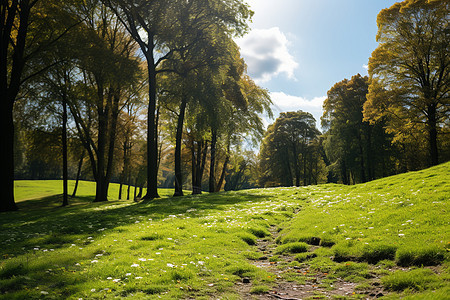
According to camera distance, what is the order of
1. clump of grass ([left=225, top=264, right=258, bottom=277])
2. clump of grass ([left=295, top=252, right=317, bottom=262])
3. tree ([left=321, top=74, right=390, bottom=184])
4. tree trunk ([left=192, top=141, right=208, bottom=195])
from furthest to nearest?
tree ([left=321, top=74, right=390, bottom=184])
tree trunk ([left=192, top=141, right=208, bottom=195])
clump of grass ([left=295, top=252, right=317, bottom=262])
clump of grass ([left=225, top=264, right=258, bottom=277])

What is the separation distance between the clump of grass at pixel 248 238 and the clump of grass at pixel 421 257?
5112 mm

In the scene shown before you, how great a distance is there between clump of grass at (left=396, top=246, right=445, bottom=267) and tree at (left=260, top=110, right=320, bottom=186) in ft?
172

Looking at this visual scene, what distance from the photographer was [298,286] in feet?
20.8

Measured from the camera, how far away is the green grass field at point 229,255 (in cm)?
560

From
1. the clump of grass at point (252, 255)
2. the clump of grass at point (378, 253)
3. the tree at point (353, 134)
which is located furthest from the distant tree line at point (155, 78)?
the clump of grass at point (378, 253)

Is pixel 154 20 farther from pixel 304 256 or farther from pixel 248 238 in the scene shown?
pixel 304 256

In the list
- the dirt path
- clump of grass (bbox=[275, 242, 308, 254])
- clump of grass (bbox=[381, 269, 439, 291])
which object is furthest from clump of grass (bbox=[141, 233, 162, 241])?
clump of grass (bbox=[381, 269, 439, 291])

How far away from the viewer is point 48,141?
29703mm

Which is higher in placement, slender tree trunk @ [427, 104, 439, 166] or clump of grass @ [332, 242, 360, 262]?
slender tree trunk @ [427, 104, 439, 166]

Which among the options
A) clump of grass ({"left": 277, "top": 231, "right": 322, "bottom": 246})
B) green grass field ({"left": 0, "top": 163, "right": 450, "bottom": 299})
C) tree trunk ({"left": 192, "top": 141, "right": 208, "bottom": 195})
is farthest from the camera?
tree trunk ({"left": 192, "top": 141, "right": 208, "bottom": 195})

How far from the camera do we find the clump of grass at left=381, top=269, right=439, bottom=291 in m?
5.18

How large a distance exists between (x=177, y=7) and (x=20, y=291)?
22863 millimetres

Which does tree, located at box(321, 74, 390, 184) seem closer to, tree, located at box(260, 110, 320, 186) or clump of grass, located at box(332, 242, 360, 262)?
tree, located at box(260, 110, 320, 186)

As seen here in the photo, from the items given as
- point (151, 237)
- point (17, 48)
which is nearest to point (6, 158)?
point (17, 48)
